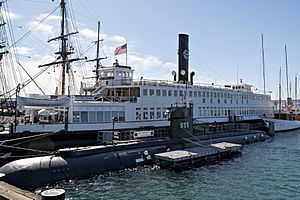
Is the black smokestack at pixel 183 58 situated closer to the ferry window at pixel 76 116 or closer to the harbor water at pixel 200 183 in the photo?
the ferry window at pixel 76 116

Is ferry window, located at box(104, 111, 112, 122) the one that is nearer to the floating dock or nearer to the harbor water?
the floating dock

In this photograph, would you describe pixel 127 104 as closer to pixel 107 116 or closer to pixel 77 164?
pixel 107 116

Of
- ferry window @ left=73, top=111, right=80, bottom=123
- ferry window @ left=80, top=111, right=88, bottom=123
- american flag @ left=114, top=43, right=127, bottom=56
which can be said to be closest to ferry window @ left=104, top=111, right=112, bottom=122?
ferry window @ left=80, top=111, right=88, bottom=123

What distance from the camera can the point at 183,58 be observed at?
151 ft

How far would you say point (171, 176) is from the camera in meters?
21.2

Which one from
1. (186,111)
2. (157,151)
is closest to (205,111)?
(186,111)

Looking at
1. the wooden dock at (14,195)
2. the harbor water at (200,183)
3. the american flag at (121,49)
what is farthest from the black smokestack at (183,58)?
the wooden dock at (14,195)

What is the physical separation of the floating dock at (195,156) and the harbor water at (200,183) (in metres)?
0.91

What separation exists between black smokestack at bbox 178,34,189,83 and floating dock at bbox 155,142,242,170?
19231 mm

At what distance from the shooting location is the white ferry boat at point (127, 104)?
97.5ft

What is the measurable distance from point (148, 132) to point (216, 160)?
6.57 metres

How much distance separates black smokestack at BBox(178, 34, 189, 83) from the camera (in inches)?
1811

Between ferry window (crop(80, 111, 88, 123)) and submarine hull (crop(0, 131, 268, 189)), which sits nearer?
submarine hull (crop(0, 131, 268, 189))

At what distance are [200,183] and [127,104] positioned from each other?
17.0m
